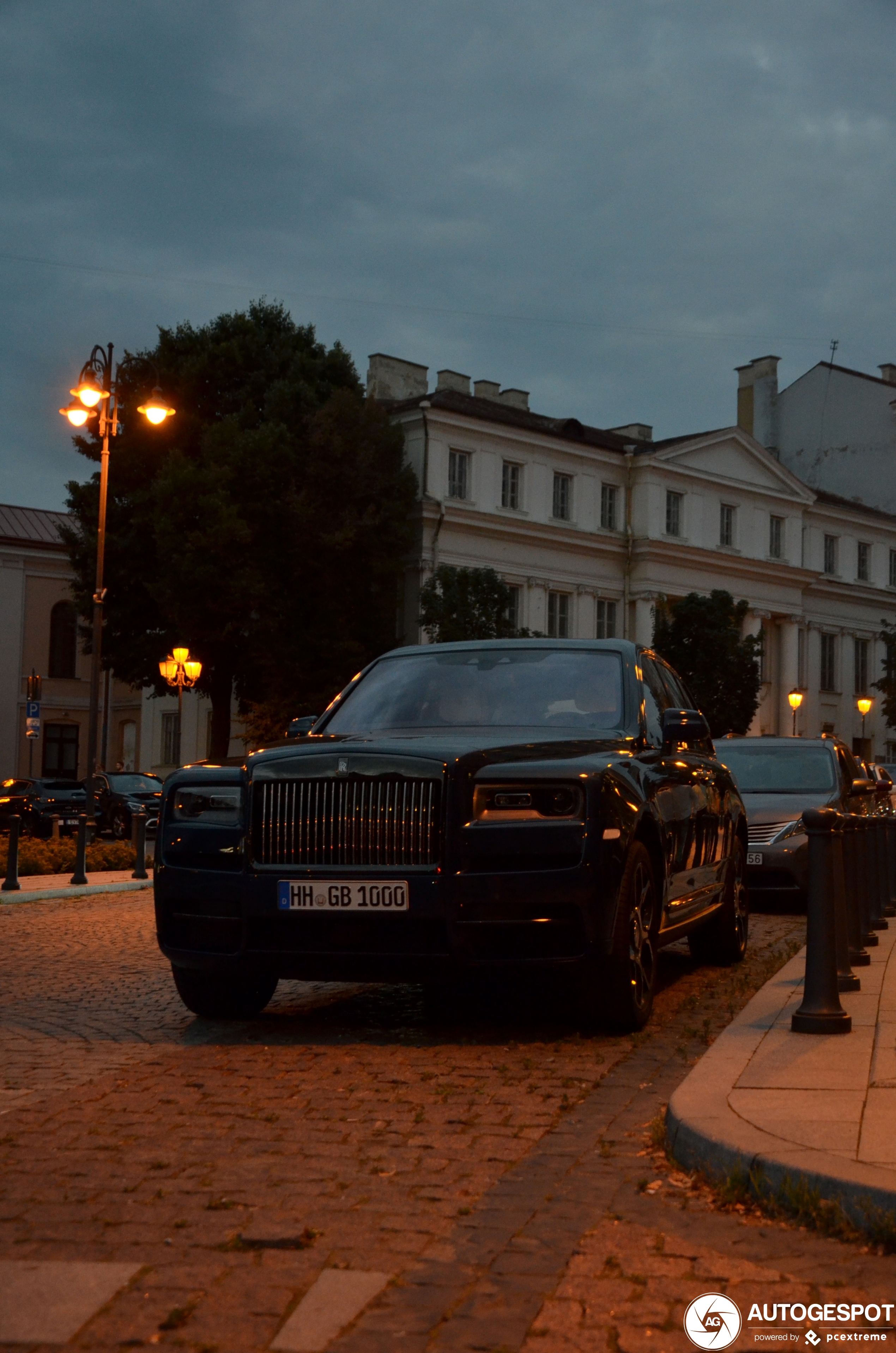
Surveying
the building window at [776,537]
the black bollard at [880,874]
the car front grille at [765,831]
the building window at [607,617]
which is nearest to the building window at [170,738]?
the building window at [607,617]

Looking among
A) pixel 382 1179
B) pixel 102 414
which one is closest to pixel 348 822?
pixel 382 1179

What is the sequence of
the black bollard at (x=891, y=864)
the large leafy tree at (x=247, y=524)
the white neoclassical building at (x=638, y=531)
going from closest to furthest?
the black bollard at (x=891, y=864)
the large leafy tree at (x=247, y=524)
the white neoclassical building at (x=638, y=531)

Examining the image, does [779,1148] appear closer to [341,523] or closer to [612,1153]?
[612,1153]

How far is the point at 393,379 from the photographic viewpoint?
6034 cm

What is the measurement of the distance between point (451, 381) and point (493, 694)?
2128 inches

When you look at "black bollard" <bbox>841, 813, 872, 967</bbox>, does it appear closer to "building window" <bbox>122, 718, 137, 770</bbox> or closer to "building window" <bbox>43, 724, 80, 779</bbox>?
"building window" <bbox>122, 718, 137, 770</bbox>

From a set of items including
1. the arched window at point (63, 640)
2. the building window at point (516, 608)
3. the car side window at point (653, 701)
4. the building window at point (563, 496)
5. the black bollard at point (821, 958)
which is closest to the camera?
the black bollard at point (821, 958)

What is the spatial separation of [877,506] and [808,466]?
386cm

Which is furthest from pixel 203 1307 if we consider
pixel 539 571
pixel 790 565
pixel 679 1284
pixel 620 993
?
pixel 790 565

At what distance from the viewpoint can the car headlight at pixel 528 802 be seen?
681cm

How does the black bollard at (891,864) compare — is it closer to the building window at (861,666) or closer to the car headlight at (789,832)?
the car headlight at (789,832)

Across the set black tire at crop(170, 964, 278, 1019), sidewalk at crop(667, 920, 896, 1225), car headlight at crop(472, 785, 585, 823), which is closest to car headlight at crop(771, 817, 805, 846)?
sidewalk at crop(667, 920, 896, 1225)

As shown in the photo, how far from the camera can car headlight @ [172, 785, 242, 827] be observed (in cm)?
728

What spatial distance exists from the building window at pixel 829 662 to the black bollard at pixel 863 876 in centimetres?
6182
